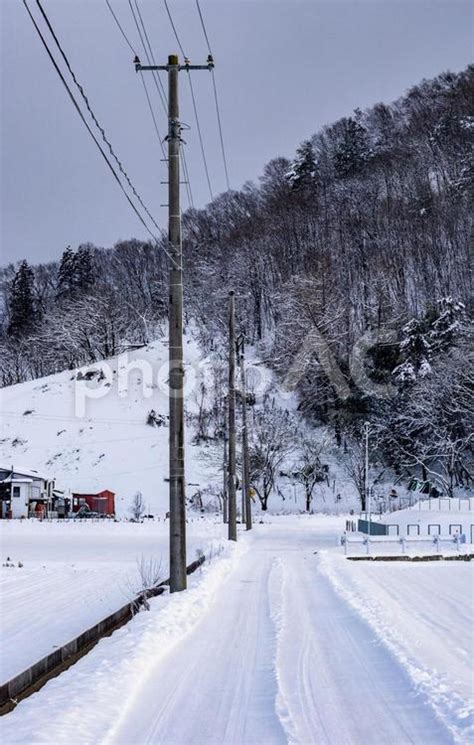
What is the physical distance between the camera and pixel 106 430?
6981cm

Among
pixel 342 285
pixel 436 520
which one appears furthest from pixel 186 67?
pixel 342 285

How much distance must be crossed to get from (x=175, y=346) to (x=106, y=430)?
57.3 m

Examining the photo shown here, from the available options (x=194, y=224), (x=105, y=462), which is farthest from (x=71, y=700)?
(x=194, y=224)

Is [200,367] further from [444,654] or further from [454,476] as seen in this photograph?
[444,654]

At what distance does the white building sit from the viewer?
57812 mm

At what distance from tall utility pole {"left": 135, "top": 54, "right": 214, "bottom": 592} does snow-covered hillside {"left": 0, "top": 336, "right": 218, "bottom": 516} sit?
154ft

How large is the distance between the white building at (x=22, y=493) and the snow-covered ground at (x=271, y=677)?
47.2 metres

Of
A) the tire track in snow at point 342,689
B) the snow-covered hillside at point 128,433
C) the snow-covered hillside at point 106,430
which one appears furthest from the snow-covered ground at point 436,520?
the tire track in snow at point 342,689

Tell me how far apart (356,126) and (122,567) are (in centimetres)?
8945

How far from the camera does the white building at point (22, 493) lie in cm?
5781

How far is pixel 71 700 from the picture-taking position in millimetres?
6074

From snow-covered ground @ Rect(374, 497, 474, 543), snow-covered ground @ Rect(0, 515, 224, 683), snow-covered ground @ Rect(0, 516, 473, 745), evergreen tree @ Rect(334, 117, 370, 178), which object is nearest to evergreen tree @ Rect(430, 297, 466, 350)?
snow-covered ground @ Rect(374, 497, 474, 543)

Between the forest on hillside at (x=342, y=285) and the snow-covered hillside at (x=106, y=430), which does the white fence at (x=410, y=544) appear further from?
the snow-covered hillside at (x=106, y=430)

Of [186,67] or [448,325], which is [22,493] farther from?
[186,67]
